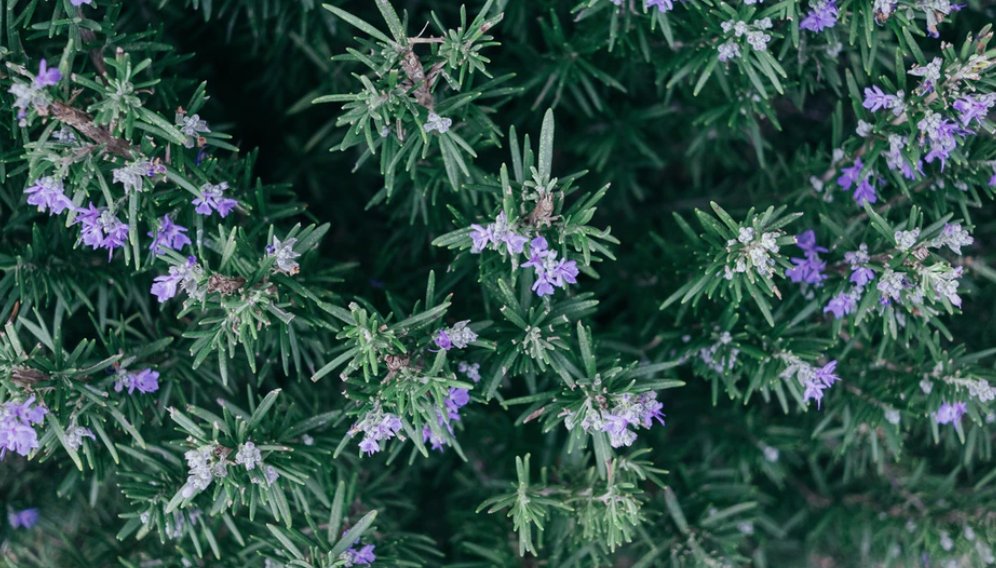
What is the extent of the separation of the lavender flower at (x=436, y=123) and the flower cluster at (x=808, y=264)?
1.14m

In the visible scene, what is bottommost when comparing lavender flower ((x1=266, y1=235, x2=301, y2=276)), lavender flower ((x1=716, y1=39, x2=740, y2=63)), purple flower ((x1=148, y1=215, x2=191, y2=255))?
lavender flower ((x1=266, y1=235, x2=301, y2=276))

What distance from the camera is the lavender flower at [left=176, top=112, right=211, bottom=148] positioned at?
83.2 inches

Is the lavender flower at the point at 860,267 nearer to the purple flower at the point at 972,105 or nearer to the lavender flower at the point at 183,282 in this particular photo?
the purple flower at the point at 972,105

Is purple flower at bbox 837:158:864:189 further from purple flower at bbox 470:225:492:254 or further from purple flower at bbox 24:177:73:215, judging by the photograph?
purple flower at bbox 24:177:73:215

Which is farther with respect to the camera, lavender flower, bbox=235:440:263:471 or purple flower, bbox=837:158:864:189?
purple flower, bbox=837:158:864:189

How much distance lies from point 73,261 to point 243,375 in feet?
2.07

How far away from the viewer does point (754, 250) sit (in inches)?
83.6

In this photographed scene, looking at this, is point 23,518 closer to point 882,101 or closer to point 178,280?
point 178,280

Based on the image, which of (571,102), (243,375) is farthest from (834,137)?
(243,375)

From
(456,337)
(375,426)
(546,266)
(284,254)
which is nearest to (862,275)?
(546,266)

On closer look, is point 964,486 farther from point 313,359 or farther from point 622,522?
point 313,359

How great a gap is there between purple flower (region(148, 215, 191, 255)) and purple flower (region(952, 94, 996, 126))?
7.01 feet

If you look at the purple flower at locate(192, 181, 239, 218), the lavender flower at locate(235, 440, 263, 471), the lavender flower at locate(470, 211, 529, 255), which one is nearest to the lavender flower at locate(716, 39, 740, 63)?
the lavender flower at locate(470, 211, 529, 255)

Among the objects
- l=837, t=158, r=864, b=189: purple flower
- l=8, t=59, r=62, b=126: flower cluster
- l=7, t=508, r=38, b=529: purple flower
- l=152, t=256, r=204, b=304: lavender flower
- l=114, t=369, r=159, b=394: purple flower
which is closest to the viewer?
l=8, t=59, r=62, b=126: flower cluster
